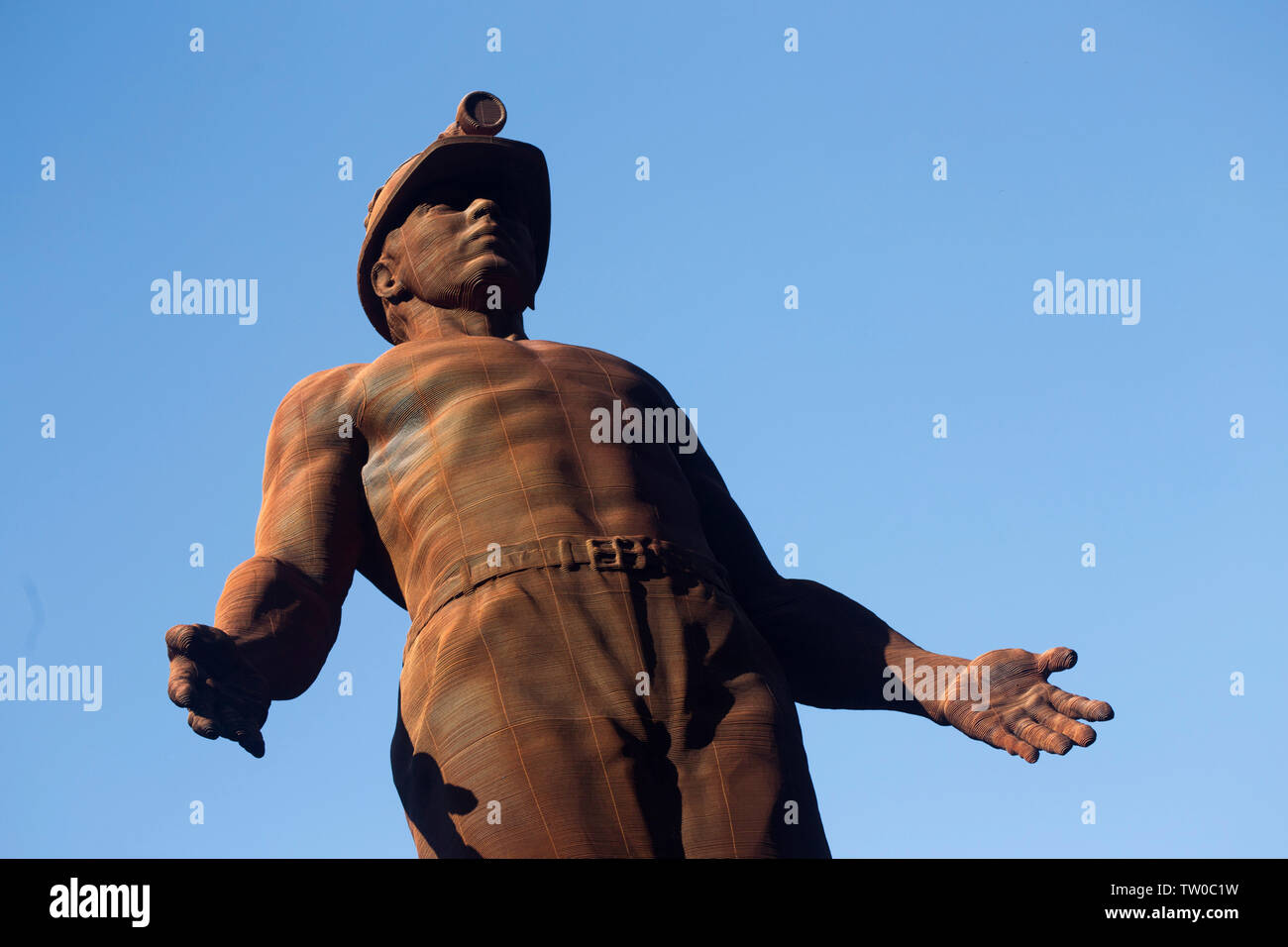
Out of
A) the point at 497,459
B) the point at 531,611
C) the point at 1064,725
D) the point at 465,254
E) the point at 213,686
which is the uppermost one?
the point at 465,254

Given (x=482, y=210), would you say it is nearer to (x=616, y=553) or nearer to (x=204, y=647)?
(x=616, y=553)

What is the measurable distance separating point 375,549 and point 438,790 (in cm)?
218

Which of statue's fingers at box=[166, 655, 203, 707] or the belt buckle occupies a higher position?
the belt buckle

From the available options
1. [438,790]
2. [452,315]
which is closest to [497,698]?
[438,790]

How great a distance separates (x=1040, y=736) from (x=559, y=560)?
110 inches

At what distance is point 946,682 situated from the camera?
39.5 feet

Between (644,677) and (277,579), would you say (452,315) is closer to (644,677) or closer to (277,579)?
(277,579)

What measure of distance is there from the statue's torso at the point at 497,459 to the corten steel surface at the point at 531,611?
0.02 meters

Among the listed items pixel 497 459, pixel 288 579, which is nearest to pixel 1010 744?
pixel 497 459

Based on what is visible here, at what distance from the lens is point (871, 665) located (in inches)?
490

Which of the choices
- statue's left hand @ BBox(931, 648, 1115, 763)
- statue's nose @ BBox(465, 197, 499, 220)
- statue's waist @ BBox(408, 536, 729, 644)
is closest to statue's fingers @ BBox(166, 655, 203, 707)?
statue's waist @ BBox(408, 536, 729, 644)

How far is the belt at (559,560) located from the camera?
11.2 meters

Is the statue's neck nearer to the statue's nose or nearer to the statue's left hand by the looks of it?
the statue's nose

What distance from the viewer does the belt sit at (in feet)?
36.6
